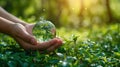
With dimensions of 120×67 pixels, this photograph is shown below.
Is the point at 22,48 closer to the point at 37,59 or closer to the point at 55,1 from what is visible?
the point at 37,59

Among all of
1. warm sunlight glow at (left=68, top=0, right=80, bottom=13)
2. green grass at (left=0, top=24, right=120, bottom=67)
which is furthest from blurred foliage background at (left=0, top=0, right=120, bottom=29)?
green grass at (left=0, top=24, right=120, bottom=67)

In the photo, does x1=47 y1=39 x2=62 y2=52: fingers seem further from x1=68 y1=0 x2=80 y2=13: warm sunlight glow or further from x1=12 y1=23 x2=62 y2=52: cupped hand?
x1=68 y1=0 x2=80 y2=13: warm sunlight glow

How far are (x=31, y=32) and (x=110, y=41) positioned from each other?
4.60 ft

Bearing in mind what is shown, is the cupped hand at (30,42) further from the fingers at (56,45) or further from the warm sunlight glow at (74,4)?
the warm sunlight glow at (74,4)

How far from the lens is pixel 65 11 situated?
13.8m

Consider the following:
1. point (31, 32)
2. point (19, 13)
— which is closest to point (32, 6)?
point (19, 13)

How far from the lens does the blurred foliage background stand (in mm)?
13375

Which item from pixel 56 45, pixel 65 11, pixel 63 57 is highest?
pixel 65 11

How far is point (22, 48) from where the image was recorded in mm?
4168

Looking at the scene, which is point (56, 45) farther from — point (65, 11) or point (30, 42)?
point (65, 11)

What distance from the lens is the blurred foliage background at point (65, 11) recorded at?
43.9 feet

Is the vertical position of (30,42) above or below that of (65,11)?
below

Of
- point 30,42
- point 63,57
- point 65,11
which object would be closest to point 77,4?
point 65,11

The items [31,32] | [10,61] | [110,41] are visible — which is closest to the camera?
[10,61]
